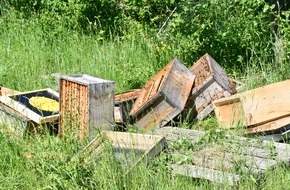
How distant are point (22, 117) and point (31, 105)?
0.30 m

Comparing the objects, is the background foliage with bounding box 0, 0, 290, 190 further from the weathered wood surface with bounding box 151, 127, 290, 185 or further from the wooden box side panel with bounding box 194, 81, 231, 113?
the wooden box side panel with bounding box 194, 81, 231, 113

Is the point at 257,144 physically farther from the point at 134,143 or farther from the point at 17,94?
the point at 17,94

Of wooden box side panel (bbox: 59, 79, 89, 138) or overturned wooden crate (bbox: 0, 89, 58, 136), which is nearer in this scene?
wooden box side panel (bbox: 59, 79, 89, 138)

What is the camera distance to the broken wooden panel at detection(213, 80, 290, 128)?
18.0 ft

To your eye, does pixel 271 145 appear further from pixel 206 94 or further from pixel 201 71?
pixel 201 71

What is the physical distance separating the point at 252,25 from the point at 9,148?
11.9 ft

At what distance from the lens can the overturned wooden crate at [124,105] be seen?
18.5 feet

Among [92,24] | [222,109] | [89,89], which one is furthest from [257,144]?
[92,24]

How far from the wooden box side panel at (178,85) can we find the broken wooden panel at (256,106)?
0.33 metres

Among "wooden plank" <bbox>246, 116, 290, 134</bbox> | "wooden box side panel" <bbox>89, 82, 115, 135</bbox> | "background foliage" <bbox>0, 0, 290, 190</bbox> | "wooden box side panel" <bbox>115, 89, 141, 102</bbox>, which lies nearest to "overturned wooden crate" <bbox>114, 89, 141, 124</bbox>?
"wooden box side panel" <bbox>115, 89, 141, 102</bbox>

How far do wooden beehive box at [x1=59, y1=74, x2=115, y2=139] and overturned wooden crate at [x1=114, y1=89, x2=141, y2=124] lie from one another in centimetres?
29

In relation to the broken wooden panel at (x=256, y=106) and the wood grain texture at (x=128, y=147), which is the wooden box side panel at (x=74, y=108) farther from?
the broken wooden panel at (x=256, y=106)

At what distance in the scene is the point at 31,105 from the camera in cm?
573

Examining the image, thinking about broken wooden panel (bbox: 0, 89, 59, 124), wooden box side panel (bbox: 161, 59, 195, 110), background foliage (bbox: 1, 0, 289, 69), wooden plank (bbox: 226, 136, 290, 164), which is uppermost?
background foliage (bbox: 1, 0, 289, 69)
